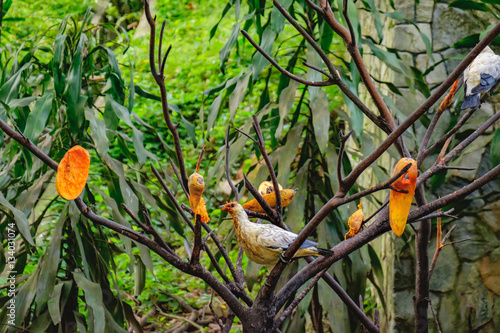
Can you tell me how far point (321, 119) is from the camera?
60.8 inches

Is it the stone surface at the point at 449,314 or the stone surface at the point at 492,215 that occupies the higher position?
the stone surface at the point at 492,215

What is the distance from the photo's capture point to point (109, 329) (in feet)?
4.82

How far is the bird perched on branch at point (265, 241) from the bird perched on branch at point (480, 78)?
0.62 m

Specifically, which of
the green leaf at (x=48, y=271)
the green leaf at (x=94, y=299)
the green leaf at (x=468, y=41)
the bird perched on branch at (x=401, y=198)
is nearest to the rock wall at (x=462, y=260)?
the green leaf at (x=468, y=41)

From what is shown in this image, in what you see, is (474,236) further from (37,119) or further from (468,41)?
(37,119)

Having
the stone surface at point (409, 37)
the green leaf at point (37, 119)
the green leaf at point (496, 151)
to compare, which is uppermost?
the stone surface at point (409, 37)

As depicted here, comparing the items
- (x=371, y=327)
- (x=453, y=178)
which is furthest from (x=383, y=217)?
(x=453, y=178)

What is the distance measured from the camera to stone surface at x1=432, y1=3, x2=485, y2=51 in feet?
7.24

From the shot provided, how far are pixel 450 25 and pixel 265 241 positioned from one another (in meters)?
2.01

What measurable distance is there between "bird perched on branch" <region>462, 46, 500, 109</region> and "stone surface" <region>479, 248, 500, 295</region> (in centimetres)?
129

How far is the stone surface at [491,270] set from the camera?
2088mm

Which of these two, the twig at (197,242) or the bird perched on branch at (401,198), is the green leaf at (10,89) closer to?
the twig at (197,242)

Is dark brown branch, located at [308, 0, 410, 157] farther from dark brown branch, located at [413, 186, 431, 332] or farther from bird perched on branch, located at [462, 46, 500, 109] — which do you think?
bird perched on branch, located at [462, 46, 500, 109]

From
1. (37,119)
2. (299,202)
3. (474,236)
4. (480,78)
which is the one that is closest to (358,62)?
(480,78)
